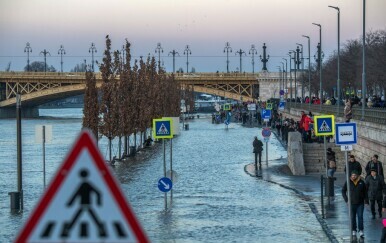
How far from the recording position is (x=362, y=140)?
37.1 metres

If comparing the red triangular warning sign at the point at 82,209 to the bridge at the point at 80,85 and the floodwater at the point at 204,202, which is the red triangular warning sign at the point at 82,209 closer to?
the floodwater at the point at 204,202

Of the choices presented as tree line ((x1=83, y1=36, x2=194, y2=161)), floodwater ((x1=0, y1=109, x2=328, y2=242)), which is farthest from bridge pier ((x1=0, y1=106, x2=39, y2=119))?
floodwater ((x1=0, y1=109, x2=328, y2=242))

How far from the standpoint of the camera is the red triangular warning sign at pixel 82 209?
4930 mm

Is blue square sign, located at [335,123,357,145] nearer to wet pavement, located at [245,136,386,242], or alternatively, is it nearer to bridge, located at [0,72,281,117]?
wet pavement, located at [245,136,386,242]

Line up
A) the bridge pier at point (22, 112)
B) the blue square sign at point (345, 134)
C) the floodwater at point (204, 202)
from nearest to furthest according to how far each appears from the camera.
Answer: the blue square sign at point (345, 134)
the floodwater at point (204, 202)
the bridge pier at point (22, 112)

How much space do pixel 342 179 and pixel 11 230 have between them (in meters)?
16.2

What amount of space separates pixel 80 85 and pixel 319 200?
10668 cm

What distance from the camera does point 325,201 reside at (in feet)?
90.5

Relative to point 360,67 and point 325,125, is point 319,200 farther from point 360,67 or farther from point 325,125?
point 360,67

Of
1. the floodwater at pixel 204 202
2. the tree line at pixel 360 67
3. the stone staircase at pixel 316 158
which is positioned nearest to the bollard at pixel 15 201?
the floodwater at pixel 204 202

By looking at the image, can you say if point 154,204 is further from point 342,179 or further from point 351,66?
Answer: point 351,66

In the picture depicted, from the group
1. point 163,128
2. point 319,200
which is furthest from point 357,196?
point 319,200

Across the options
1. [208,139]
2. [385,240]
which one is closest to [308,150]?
[385,240]

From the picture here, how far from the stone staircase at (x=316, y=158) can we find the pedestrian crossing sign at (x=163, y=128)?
1481cm
